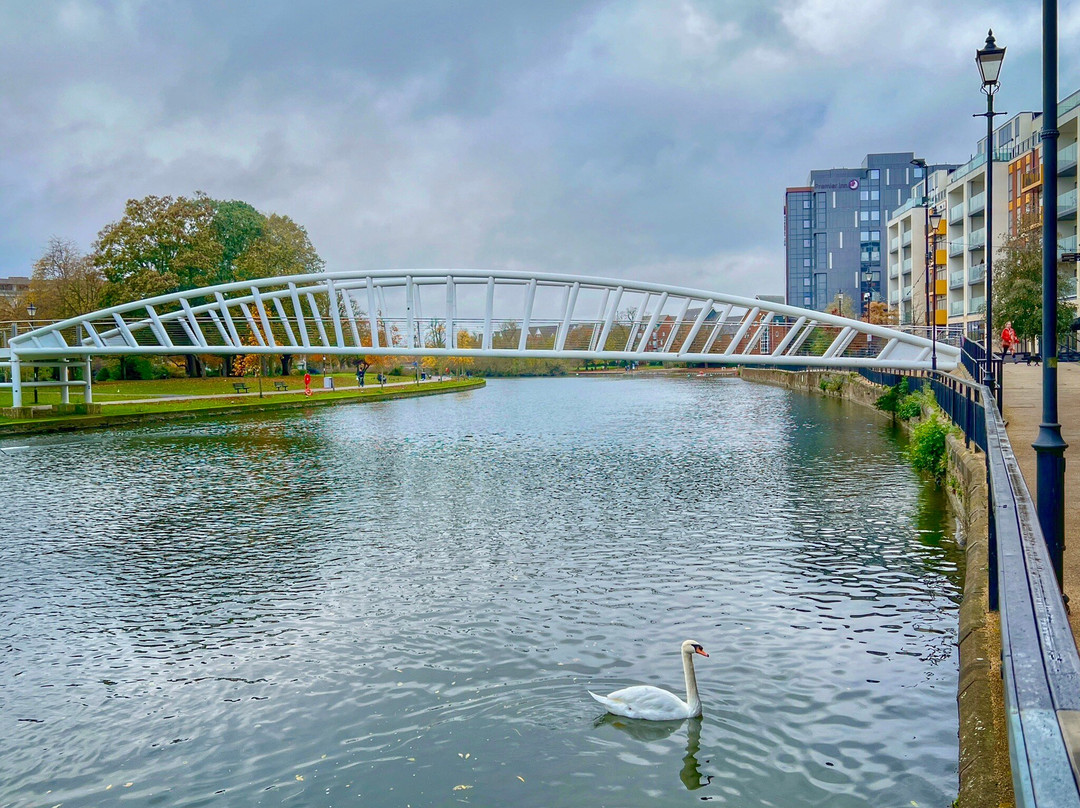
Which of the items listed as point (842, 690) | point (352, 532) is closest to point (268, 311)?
point (352, 532)

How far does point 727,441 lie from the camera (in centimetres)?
3344

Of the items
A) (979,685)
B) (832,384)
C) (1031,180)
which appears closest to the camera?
(979,685)

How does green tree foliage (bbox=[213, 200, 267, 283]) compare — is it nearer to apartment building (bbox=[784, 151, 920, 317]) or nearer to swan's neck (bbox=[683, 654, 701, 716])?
swan's neck (bbox=[683, 654, 701, 716])

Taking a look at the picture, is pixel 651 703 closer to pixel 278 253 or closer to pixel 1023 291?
pixel 1023 291

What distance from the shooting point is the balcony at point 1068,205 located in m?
51.1

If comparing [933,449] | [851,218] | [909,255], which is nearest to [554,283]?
[933,449]

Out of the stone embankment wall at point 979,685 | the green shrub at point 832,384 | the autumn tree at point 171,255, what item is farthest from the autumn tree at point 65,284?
the stone embankment wall at point 979,685

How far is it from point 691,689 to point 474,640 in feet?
9.95

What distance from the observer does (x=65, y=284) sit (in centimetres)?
7350

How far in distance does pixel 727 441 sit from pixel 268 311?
49946 millimetres

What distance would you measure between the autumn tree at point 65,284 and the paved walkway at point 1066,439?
60827 mm

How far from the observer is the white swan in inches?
320

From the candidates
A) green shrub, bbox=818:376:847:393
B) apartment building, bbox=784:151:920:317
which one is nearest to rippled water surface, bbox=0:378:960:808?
green shrub, bbox=818:376:847:393

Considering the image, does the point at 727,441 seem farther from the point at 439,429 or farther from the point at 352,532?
the point at 352,532
